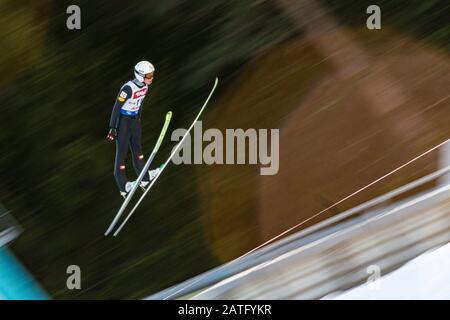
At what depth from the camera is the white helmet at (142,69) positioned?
2.94 metres

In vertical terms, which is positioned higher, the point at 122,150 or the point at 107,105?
the point at 107,105

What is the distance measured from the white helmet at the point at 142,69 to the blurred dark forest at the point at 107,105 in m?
0.02

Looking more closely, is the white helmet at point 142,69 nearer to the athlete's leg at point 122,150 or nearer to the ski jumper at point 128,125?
the ski jumper at point 128,125

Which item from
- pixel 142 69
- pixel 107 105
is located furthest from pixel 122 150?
pixel 142 69

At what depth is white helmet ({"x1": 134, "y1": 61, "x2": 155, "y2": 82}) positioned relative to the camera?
9.66 ft

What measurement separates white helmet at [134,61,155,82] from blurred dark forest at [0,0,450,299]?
24 millimetres

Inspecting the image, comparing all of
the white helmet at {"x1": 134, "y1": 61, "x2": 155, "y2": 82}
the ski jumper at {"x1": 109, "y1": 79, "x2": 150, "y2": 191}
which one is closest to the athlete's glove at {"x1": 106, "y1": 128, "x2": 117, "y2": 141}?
the ski jumper at {"x1": 109, "y1": 79, "x2": 150, "y2": 191}

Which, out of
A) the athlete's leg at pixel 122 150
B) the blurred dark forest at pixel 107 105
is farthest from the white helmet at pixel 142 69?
the athlete's leg at pixel 122 150

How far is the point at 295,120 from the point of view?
299 cm

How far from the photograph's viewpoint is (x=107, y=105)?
9.73 ft

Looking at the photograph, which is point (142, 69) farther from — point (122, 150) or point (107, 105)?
point (122, 150)

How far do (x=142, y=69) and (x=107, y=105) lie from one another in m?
0.22

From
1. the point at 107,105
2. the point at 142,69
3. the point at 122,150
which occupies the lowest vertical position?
the point at 122,150
